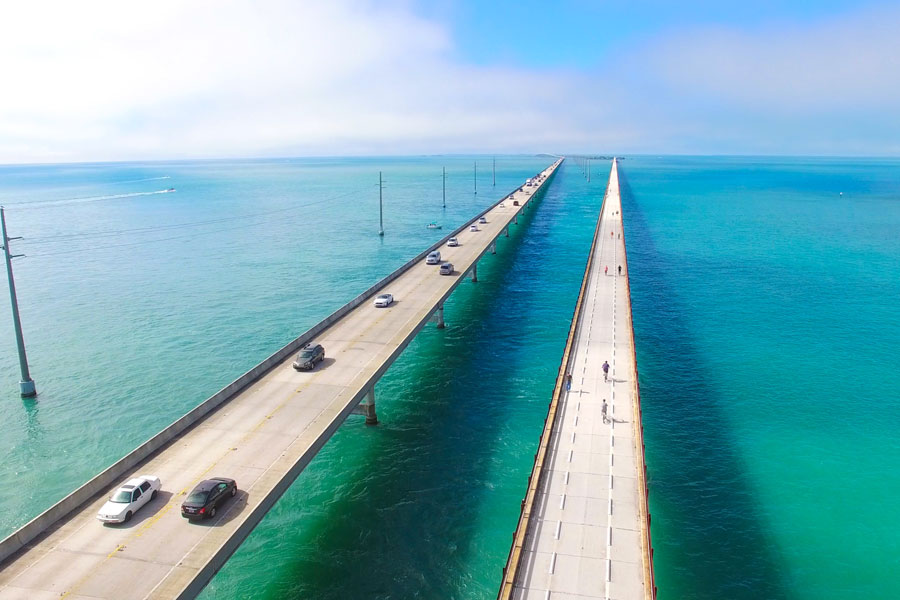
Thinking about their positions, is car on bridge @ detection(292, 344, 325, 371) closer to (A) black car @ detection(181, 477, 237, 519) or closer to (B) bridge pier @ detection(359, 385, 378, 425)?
(B) bridge pier @ detection(359, 385, 378, 425)

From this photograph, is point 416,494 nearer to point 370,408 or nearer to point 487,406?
point 370,408

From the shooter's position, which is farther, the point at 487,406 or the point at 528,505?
the point at 487,406

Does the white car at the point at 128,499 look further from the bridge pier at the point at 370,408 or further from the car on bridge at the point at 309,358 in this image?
the bridge pier at the point at 370,408

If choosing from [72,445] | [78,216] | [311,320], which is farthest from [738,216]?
[78,216]

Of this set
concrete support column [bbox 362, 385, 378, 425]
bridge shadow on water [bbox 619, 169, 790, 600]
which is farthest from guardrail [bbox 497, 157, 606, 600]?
concrete support column [bbox 362, 385, 378, 425]

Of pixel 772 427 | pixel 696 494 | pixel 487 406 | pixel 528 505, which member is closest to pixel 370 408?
pixel 487 406

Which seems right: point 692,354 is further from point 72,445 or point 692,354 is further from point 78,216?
point 78,216
